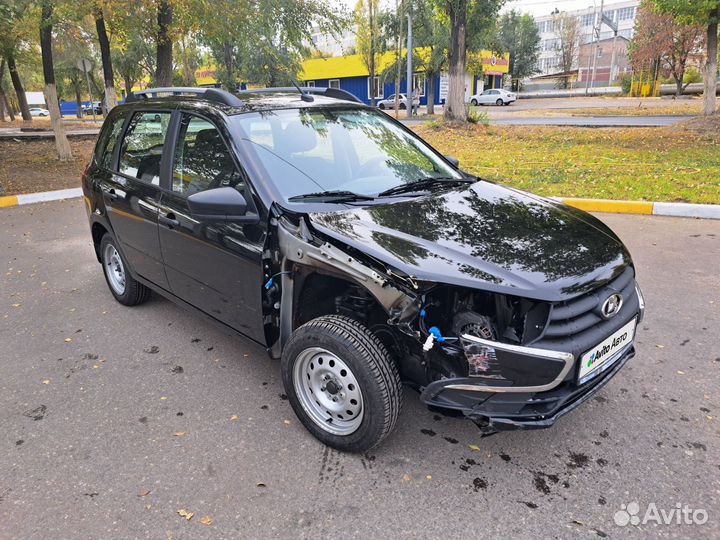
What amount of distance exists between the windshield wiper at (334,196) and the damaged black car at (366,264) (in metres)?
0.02

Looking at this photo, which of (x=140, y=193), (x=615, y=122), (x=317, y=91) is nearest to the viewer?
(x=140, y=193)

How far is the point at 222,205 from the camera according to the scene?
2803 millimetres

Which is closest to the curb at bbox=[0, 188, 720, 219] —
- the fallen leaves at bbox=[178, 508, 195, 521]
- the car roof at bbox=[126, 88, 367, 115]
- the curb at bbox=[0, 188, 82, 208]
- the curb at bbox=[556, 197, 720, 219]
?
the curb at bbox=[556, 197, 720, 219]

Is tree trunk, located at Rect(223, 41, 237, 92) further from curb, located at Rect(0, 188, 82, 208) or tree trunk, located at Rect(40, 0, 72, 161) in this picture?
curb, located at Rect(0, 188, 82, 208)

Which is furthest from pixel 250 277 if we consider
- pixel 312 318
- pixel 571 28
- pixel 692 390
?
pixel 571 28

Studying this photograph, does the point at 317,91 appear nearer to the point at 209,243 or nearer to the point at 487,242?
the point at 209,243

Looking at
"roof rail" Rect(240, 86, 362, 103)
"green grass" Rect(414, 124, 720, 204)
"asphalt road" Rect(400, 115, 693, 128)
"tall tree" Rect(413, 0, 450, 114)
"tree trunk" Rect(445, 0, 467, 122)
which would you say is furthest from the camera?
"tall tree" Rect(413, 0, 450, 114)

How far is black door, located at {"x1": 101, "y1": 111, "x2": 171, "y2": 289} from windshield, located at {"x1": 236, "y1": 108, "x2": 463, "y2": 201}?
91cm

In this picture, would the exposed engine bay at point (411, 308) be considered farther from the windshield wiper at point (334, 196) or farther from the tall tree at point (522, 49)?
the tall tree at point (522, 49)

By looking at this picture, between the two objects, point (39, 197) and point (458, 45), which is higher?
point (458, 45)

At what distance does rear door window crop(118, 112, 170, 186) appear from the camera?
3676mm

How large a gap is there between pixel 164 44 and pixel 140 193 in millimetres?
9917

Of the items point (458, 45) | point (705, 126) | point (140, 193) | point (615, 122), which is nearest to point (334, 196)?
point (140, 193)

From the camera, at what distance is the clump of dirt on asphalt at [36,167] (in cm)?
1062
